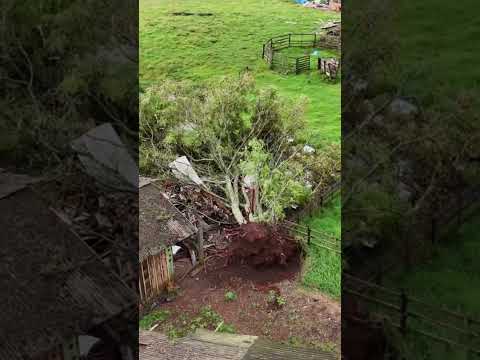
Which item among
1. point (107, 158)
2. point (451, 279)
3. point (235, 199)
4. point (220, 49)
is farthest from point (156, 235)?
point (451, 279)

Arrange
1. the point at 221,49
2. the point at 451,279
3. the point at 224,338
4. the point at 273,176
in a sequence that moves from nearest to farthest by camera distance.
Result: the point at 224,338, the point at 273,176, the point at 221,49, the point at 451,279

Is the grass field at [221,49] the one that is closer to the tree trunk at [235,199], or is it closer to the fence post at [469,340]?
the tree trunk at [235,199]

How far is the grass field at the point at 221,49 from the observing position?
6.91 meters

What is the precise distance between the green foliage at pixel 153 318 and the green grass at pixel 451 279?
3097mm

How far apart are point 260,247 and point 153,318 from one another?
4.58 ft

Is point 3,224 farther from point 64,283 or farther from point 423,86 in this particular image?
point 423,86

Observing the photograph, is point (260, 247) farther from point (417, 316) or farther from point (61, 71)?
point (61, 71)

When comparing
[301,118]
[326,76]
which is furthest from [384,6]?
[301,118]

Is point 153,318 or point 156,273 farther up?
point 156,273

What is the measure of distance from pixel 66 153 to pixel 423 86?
617cm

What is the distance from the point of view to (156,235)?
255 inches

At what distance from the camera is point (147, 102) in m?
6.93

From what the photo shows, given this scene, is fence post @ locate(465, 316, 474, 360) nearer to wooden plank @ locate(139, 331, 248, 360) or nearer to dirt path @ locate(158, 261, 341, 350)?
dirt path @ locate(158, 261, 341, 350)

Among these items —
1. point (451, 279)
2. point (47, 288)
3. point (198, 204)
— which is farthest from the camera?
point (451, 279)
